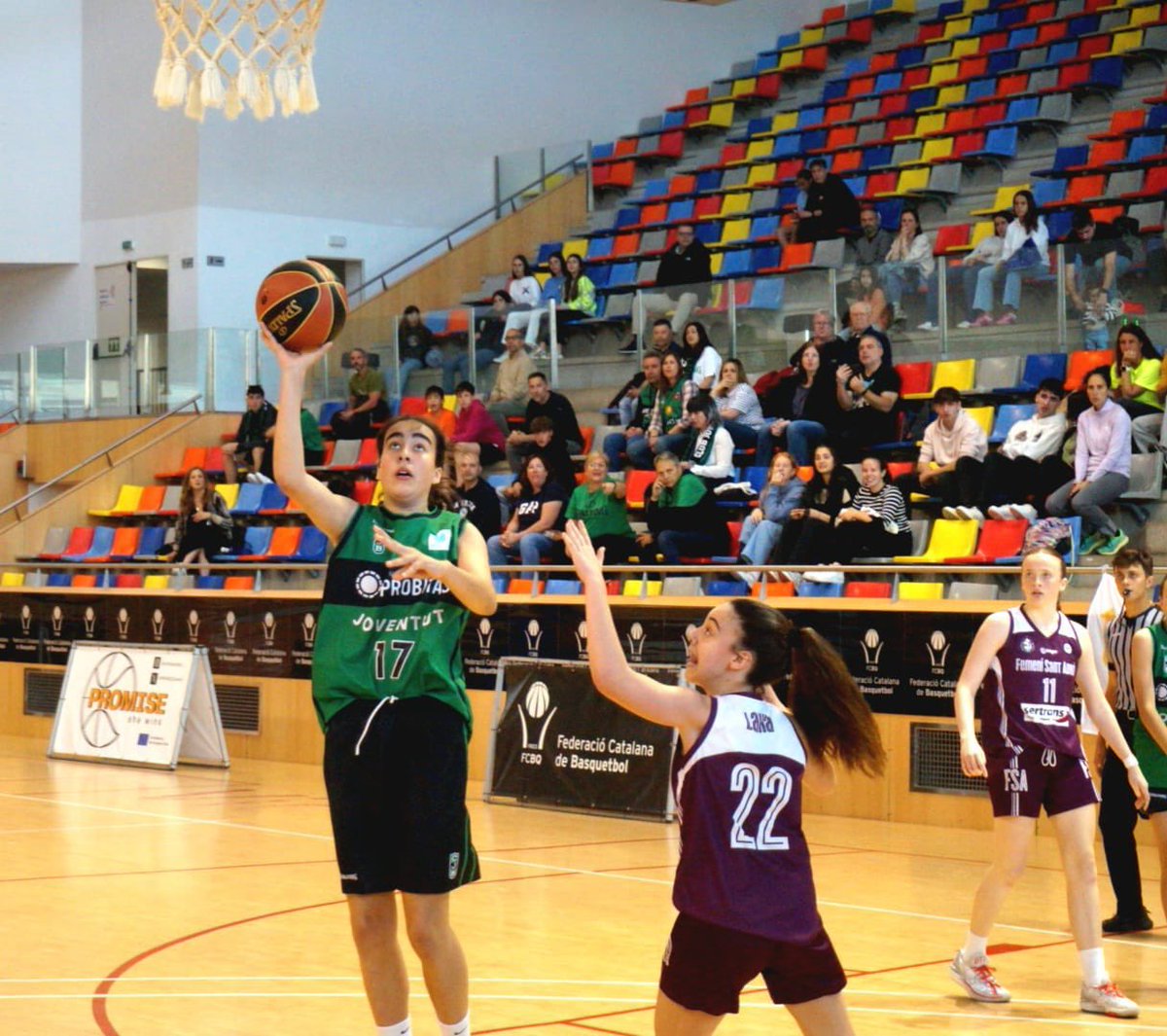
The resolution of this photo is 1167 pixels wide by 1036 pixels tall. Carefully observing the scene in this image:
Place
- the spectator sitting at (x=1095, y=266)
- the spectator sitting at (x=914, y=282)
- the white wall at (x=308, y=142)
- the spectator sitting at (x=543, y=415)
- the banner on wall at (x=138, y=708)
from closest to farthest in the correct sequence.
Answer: the spectator sitting at (x=1095, y=266) → the banner on wall at (x=138, y=708) → the spectator sitting at (x=914, y=282) → the spectator sitting at (x=543, y=415) → the white wall at (x=308, y=142)

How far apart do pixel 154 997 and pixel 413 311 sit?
39.9 feet

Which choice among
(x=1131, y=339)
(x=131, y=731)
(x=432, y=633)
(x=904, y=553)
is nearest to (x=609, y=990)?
(x=432, y=633)

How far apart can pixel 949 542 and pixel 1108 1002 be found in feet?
19.6

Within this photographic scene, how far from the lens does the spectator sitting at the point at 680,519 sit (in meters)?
12.1

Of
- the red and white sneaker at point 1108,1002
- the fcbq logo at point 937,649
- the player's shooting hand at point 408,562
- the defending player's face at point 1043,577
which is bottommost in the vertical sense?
the red and white sneaker at point 1108,1002

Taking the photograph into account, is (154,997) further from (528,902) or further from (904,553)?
(904,553)

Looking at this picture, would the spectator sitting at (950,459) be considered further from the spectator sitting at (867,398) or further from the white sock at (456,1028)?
the white sock at (456,1028)

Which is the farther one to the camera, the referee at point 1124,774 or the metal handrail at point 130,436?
the metal handrail at point 130,436

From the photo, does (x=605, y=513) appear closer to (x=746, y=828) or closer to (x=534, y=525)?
(x=534, y=525)

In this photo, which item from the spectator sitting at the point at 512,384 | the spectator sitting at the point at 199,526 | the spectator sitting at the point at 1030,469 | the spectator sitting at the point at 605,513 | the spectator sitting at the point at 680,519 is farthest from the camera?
the spectator sitting at the point at 512,384

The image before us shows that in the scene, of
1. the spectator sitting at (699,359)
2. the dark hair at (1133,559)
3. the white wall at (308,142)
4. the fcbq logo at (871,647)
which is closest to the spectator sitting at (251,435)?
the white wall at (308,142)

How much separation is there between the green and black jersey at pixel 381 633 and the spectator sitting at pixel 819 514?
7143mm

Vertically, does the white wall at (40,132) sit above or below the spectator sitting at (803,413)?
above

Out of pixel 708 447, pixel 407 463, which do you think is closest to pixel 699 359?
pixel 708 447
